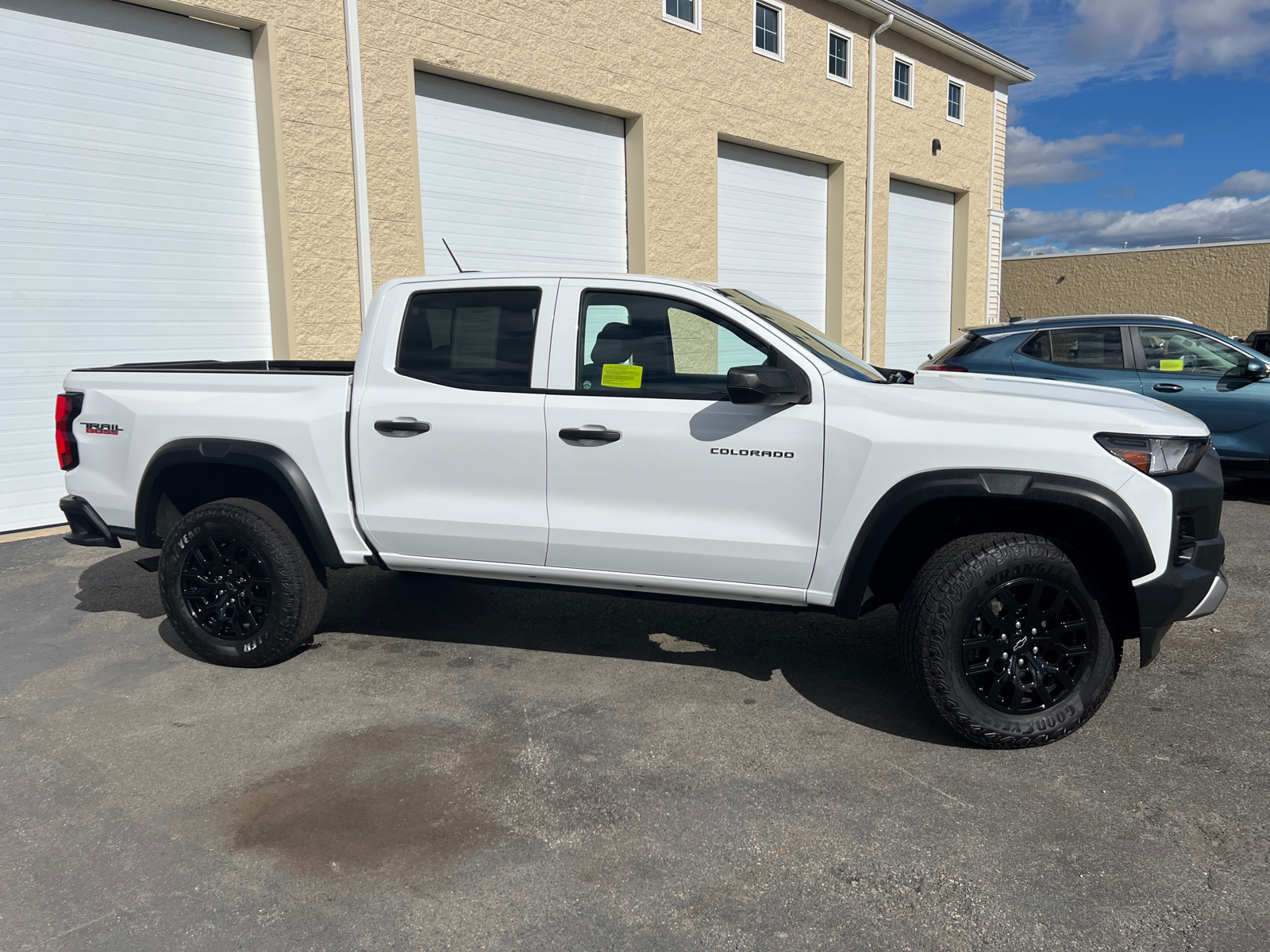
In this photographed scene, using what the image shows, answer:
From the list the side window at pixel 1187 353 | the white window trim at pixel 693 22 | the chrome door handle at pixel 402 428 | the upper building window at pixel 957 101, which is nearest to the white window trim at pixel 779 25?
the white window trim at pixel 693 22

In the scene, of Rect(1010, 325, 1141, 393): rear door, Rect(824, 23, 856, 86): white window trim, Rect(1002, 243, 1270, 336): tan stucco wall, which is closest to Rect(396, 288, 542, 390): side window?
Rect(1010, 325, 1141, 393): rear door

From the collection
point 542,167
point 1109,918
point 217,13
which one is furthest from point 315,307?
point 1109,918

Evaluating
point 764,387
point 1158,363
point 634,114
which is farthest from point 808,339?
point 634,114

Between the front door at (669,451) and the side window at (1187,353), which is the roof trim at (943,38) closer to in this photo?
the side window at (1187,353)

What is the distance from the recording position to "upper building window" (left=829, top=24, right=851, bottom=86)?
52.0ft

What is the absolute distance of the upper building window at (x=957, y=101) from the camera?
19062 millimetres

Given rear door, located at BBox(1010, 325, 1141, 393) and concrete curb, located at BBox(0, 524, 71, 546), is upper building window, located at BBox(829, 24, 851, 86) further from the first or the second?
concrete curb, located at BBox(0, 524, 71, 546)

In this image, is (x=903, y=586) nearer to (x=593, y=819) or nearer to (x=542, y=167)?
(x=593, y=819)

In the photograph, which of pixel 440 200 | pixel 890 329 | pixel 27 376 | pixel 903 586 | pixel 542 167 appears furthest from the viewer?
pixel 890 329

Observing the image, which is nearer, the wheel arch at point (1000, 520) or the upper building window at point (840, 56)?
the wheel arch at point (1000, 520)

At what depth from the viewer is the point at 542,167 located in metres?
11.4

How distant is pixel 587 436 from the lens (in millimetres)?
4027

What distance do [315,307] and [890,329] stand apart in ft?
39.8

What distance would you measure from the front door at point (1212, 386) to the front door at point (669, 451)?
590 cm
